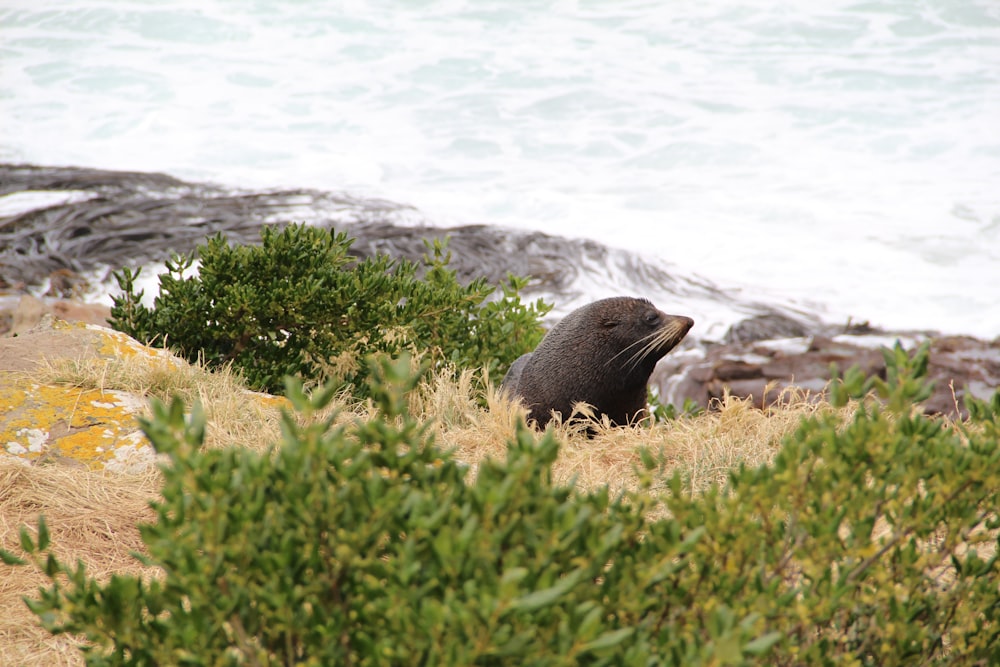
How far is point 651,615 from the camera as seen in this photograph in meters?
2.22

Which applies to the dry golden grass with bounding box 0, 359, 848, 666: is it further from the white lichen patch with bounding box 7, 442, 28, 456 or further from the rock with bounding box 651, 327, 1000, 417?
the rock with bounding box 651, 327, 1000, 417

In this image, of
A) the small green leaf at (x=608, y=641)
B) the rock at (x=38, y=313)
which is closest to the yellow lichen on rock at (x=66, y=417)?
the small green leaf at (x=608, y=641)

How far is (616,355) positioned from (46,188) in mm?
11601

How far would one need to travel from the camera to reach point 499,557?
6.62 ft

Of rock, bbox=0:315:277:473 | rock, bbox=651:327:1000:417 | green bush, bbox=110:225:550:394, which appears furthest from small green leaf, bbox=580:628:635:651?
rock, bbox=651:327:1000:417

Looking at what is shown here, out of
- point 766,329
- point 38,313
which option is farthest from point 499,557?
point 766,329

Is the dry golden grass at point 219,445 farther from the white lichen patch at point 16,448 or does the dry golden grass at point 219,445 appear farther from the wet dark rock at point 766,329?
the wet dark rock at point 766,329

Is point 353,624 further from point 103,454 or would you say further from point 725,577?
point 103,454

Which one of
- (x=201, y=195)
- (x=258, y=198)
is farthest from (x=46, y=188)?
(x=258, y=198)

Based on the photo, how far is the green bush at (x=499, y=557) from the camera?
6.17 feet

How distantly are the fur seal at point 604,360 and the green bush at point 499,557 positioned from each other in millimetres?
3475

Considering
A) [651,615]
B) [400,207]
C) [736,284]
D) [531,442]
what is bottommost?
[736,284]

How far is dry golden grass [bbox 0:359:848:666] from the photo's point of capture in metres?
3.83

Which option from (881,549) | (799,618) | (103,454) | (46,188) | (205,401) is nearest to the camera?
(799,618)
